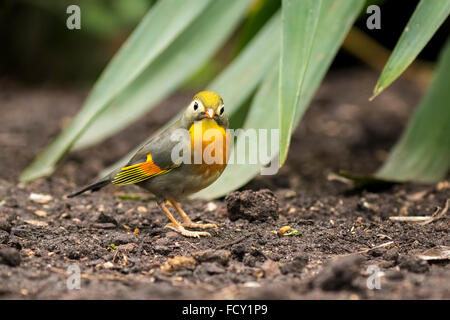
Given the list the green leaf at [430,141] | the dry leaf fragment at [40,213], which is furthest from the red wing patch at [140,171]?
the green leaf at [430,141]

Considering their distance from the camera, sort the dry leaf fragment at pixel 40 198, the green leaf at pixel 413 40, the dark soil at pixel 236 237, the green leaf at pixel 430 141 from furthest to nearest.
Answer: the green leaf at pixel 430 141 → the dry leaf fragment at pixel 40 198 → the green leaf at pixel 413 40 → the dark soil at pixel 236 237

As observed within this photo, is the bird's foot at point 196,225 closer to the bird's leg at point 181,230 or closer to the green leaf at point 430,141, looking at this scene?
the bird's leg at point 181,230

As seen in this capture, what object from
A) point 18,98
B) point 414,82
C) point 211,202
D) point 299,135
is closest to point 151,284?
point 211,202

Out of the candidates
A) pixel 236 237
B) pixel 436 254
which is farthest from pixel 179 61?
pixel 436 254

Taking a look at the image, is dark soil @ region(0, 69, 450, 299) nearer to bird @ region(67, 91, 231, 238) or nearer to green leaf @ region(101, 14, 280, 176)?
bird @ region(67, 91, 231, 238)

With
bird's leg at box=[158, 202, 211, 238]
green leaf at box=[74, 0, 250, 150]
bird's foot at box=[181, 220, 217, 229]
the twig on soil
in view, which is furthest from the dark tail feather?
the twig on soil

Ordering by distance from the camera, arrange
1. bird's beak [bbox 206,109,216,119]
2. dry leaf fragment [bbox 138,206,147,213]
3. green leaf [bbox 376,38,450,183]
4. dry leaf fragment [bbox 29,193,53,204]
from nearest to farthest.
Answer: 1. bird's beak [bbox 206,109,216,119]
2. dry leaf fragment [bbox 138,206,147,213]
3. dry leaf fragment [bbox 29,193,53,204]
4. green leaf [bbox 376,38,450,183]

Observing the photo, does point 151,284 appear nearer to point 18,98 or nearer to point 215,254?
point 215,254
